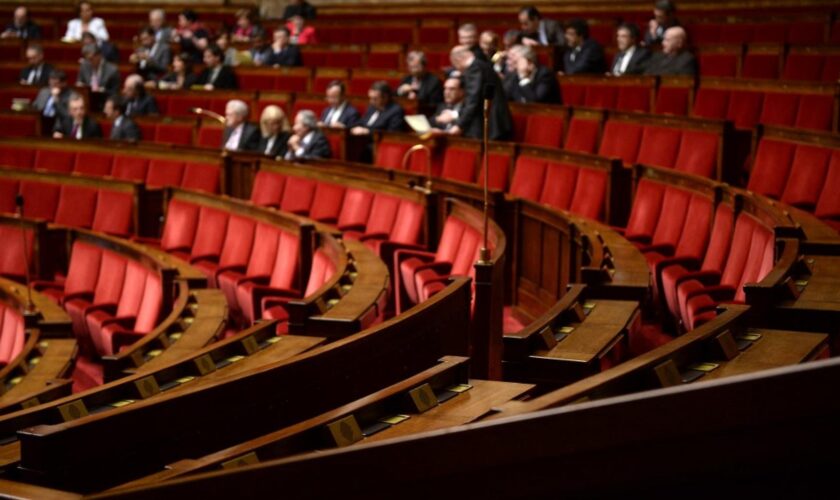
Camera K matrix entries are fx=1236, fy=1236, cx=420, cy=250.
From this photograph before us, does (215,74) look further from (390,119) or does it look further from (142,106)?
(390,119)

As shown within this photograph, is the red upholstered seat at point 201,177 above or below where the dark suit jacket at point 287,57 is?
below

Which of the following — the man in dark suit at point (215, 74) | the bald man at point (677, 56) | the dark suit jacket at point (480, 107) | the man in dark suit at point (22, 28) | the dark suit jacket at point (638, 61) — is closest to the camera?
the dark suit jacket at point (480, 107)

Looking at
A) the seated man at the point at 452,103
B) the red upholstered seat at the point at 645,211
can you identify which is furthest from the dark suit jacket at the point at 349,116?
the red upholstered seat at the point at 645,211

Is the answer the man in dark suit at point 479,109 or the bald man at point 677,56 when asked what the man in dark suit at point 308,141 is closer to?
the man in dark suit at point 479,109

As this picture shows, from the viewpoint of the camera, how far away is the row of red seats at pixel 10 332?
6.73ft

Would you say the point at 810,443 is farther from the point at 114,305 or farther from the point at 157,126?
the point at 157,126

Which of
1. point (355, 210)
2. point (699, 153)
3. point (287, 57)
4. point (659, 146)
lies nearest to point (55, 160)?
point (287, 57)

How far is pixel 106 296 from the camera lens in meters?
2.31

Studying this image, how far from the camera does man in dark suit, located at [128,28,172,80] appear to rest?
A: 446cm

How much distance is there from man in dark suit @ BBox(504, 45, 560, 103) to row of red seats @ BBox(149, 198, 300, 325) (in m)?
0.97

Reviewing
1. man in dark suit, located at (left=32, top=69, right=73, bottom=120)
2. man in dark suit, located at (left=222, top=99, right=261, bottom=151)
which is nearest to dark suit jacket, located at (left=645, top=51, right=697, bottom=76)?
man in dark suit, located at (left=222, top=99, right=261, bottom=151)

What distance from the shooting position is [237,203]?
96.3 inches

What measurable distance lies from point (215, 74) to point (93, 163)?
0.85 metres

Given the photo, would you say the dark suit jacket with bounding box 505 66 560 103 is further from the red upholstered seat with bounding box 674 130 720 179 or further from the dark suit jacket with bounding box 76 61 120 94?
the dark suit jacket with bounding box 76 61 120 94
